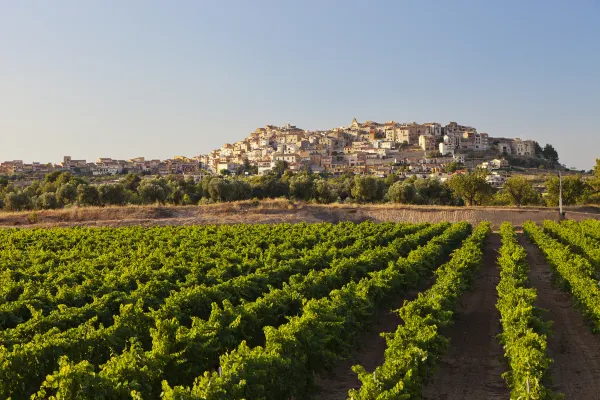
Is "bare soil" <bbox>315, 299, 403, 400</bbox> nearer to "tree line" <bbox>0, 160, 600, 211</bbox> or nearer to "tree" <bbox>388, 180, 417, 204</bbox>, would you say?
"tree line" <bbox>0, 160, 600, 211</bbox>

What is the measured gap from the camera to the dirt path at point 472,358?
1035 cm

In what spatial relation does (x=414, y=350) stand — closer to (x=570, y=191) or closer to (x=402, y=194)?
(x=402, y=194)

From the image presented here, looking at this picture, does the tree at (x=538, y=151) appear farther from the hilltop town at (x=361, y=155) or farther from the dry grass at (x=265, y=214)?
the dry grass at (x=265, y=214)

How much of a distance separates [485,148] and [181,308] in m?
154

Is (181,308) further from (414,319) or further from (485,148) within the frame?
(485,148)

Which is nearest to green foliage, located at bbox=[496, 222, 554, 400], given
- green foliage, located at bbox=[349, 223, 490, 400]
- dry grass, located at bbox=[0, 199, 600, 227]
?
green foliage, located at bbox=[349, 223, 490, 400]

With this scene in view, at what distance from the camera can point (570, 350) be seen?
12.5 m

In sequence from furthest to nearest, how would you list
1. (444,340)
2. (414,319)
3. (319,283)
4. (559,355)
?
(319,283) < (559,355) < (414,319) < (444,340)

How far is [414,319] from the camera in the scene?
1141 centimetres

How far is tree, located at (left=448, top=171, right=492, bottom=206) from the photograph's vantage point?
56.6m

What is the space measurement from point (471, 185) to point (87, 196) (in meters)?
38.9

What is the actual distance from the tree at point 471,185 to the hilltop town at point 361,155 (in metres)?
59.0

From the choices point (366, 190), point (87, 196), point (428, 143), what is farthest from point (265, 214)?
point (428, 143)

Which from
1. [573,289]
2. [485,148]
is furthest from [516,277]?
[485,148]
